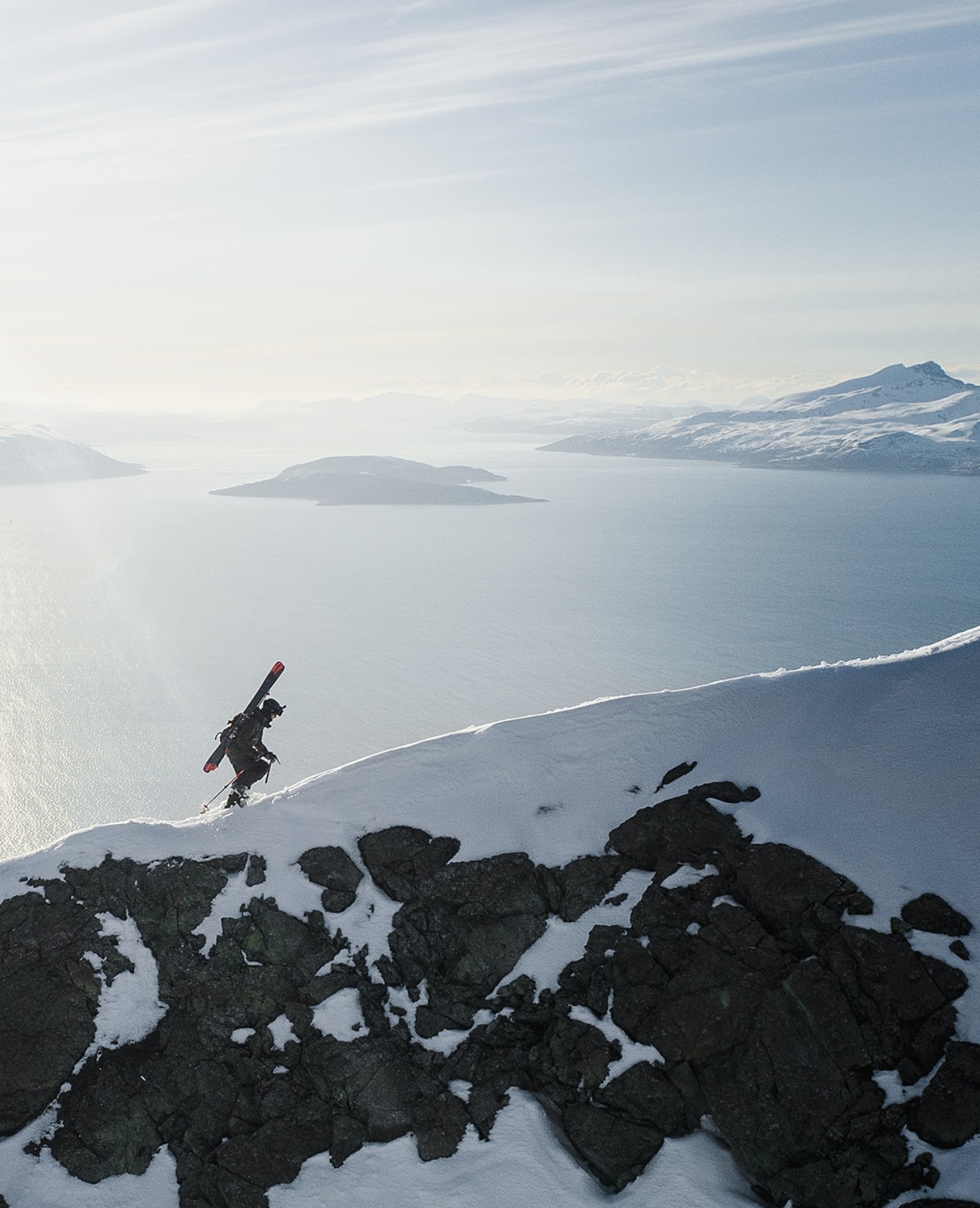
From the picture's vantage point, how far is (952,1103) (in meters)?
13.0

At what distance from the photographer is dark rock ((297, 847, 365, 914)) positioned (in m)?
17.2

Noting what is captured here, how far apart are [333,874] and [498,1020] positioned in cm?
457

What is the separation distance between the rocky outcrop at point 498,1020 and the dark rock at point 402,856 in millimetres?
90

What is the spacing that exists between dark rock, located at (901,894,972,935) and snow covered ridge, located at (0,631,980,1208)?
5 centimetres

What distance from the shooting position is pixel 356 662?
8719 cm

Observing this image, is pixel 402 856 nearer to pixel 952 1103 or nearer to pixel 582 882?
pixel 582 882

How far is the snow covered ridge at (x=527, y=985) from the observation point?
13.7 m

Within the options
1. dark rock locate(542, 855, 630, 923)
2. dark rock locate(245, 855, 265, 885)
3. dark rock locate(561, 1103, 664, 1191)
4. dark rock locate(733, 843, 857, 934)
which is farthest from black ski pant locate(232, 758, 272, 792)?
dark rock locate(733, 843, 857, 934)

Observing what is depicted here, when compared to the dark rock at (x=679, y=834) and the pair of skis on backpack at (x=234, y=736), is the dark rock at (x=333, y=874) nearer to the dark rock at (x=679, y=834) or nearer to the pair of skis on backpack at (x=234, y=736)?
the pair of skis on backpack at (x=234, y=736)

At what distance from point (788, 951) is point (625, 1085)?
3.87 m

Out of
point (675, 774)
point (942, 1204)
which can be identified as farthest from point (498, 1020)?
point (942, 1204)

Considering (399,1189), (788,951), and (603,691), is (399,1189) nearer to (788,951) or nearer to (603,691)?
(788,951)

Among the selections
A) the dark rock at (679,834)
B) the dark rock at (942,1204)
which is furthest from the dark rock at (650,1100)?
the dark rock at (679,834)

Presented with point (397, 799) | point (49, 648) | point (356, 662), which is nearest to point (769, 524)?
point (356, 662)
